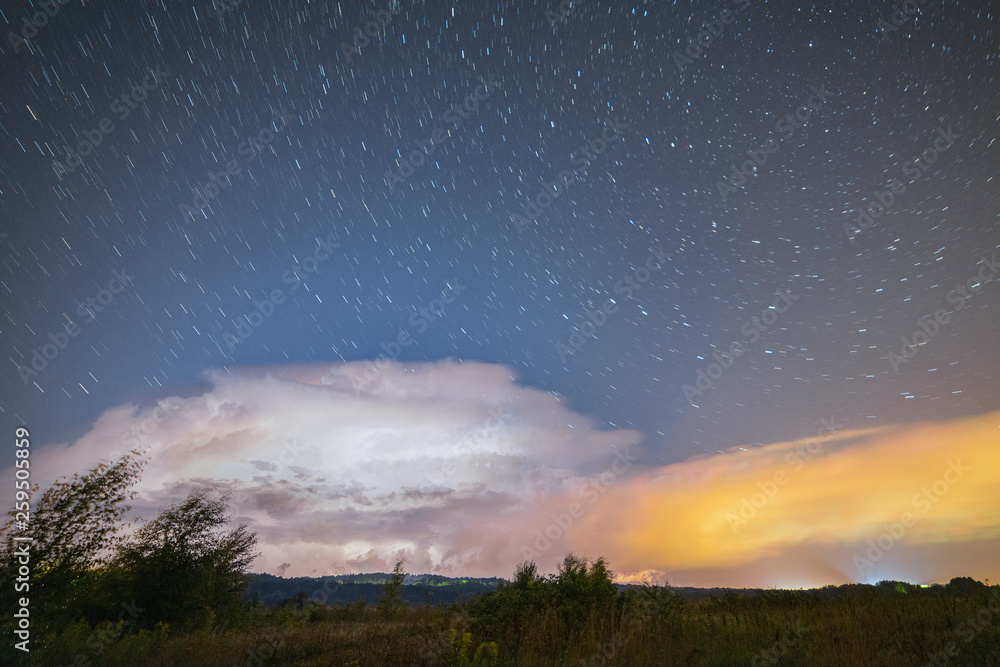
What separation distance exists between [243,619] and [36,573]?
10.9 metres

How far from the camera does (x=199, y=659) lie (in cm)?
1078

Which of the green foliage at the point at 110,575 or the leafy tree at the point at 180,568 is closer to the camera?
the green foliage at the point at 110,575

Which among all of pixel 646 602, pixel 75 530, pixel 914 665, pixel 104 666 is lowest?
pixel 104 666

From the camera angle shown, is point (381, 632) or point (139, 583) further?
point (139, 583)

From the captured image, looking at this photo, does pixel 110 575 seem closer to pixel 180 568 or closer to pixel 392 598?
pixel 180 568

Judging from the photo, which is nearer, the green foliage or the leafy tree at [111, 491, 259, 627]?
the green foliage

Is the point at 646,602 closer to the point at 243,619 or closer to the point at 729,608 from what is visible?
the point at 729,608

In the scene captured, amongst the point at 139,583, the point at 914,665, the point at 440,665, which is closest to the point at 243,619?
the point at 139,583

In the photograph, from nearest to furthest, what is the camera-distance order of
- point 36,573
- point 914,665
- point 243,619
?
point 914,665 → point 36,573 → point 243,619

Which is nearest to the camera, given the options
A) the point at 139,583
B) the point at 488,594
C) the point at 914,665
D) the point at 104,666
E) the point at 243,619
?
the point at 914,665

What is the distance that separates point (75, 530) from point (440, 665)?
1589 centimetres

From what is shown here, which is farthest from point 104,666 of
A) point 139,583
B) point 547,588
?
point 139,583

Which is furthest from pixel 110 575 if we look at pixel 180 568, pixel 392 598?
pixel 392 598

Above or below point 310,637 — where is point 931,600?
above
